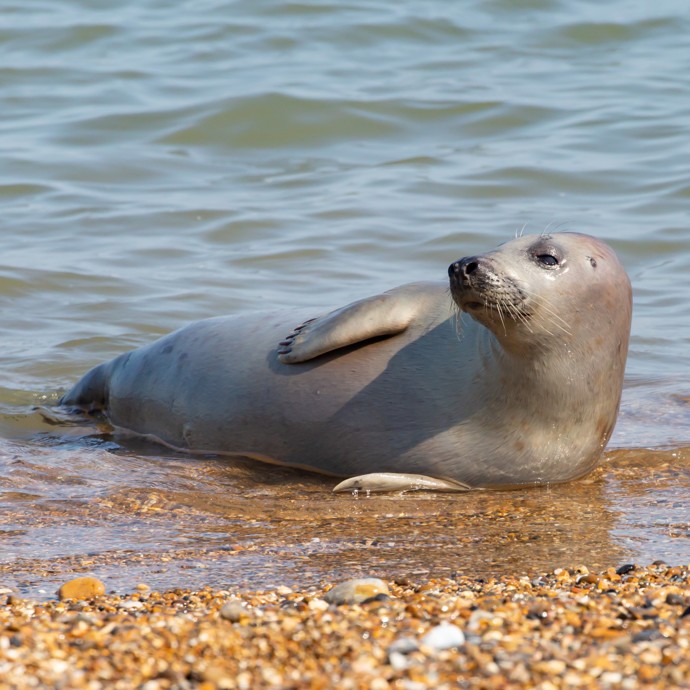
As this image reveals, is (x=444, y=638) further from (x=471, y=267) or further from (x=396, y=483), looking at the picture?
(x=396, y=483)

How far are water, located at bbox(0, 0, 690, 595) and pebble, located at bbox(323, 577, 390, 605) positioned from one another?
15.0 inches

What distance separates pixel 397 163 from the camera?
12070mm

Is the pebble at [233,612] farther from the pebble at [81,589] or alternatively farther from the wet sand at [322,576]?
the pebble at [81,589]

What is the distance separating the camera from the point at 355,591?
11.7 feet

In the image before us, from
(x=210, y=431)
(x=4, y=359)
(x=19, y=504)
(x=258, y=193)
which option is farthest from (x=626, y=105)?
(x=19, y=504)

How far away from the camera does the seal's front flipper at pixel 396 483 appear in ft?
17.5

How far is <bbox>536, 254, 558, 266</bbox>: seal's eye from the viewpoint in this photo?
521 centimetres

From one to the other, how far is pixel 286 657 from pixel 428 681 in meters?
0.35

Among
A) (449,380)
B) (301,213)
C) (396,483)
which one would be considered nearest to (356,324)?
(449,380)

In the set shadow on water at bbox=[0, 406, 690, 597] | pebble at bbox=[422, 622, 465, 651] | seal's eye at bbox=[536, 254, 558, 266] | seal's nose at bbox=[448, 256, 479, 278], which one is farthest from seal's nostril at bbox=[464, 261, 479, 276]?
pebble at bbox=[422, 622, 465, 651]

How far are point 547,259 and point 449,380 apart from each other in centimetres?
68

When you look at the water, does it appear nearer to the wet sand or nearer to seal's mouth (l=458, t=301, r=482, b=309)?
the wet sand

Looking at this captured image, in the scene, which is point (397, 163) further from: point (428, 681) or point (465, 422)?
point (428, 681)

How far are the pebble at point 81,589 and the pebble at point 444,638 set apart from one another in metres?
1.07
